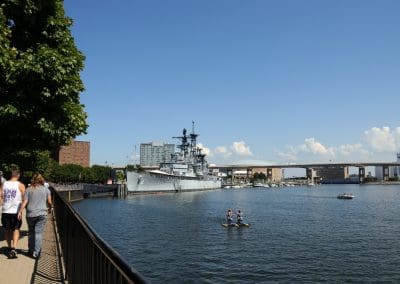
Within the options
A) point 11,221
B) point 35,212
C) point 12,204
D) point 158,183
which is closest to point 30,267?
point 35,212

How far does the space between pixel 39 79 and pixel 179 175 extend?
490ft

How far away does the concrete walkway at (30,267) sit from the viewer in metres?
10.2

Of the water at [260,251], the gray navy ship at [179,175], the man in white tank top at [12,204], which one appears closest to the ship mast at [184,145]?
the gray navy ship at [179,175]

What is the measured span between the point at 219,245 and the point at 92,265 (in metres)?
30.4

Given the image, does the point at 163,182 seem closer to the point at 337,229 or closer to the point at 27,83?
the point at 337,229

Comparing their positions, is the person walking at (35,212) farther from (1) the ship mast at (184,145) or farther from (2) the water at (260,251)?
(1) the ship mast at (184,145)

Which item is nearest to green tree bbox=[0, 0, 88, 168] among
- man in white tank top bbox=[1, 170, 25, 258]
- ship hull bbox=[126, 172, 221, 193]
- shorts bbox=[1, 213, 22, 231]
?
man in white tank top bbox=[1, 170, 25, 258]

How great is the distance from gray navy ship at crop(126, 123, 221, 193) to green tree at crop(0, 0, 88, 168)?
11376 centimetres

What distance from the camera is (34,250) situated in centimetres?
1277

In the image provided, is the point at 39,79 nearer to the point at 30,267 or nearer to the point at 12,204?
the point at 12,204

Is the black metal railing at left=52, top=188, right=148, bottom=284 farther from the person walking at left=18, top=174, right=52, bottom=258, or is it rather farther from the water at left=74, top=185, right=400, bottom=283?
the water at left=74, top=185, right=400, bottom=283

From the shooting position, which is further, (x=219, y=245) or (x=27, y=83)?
(x=219, y=245)

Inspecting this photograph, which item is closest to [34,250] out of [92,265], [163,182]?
[92,265]

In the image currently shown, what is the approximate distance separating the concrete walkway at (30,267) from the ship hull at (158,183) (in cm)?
11658
